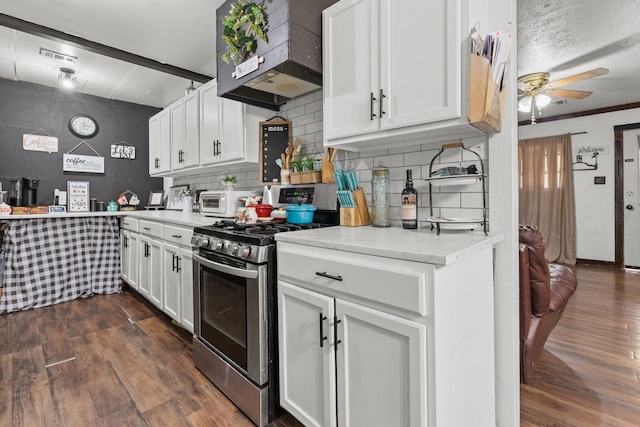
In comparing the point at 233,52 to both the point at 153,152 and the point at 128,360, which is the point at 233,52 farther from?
the point at 153,152

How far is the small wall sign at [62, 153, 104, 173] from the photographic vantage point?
4.13m

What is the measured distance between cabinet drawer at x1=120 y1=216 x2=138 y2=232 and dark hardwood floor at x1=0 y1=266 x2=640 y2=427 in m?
0.84

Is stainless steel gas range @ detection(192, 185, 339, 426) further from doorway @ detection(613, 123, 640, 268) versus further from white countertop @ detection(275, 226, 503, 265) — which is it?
doorway @ detection(613, 123, 640, 268)

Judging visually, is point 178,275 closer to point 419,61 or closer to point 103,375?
point 103,375

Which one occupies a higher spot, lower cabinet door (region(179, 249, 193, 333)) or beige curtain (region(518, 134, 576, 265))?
beige curtain (region(518, 134, 576, 265))

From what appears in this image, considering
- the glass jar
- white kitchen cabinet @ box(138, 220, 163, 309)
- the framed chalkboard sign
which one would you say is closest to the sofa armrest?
the glass jar

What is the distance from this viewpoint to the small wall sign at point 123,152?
14.7 ft

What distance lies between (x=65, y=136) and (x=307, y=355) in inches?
177

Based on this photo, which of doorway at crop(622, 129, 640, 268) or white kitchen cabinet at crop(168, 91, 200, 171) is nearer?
white kitchen cabinet at crop(168, 91, 200, 171)

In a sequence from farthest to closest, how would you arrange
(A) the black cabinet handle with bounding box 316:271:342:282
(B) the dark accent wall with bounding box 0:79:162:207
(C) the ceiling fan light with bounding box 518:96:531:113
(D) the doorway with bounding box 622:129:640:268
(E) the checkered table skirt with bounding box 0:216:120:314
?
(D) the doorway with bounding box 622:129:640:268
(C) the ceiling fan light with bounding box 518:96:531:113
(B) the dark accent wall with bounding box 0:79:162:207
(E) the checkered table skirt with bounding box 0:216:120:314
(A) the black cabinet handle with bounding box 316:271:342:282

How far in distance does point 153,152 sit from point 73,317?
2155mm

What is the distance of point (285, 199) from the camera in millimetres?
2379

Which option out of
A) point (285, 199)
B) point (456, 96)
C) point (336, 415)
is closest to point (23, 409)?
point (336, 415)

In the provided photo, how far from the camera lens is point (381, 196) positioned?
70.1 inches
